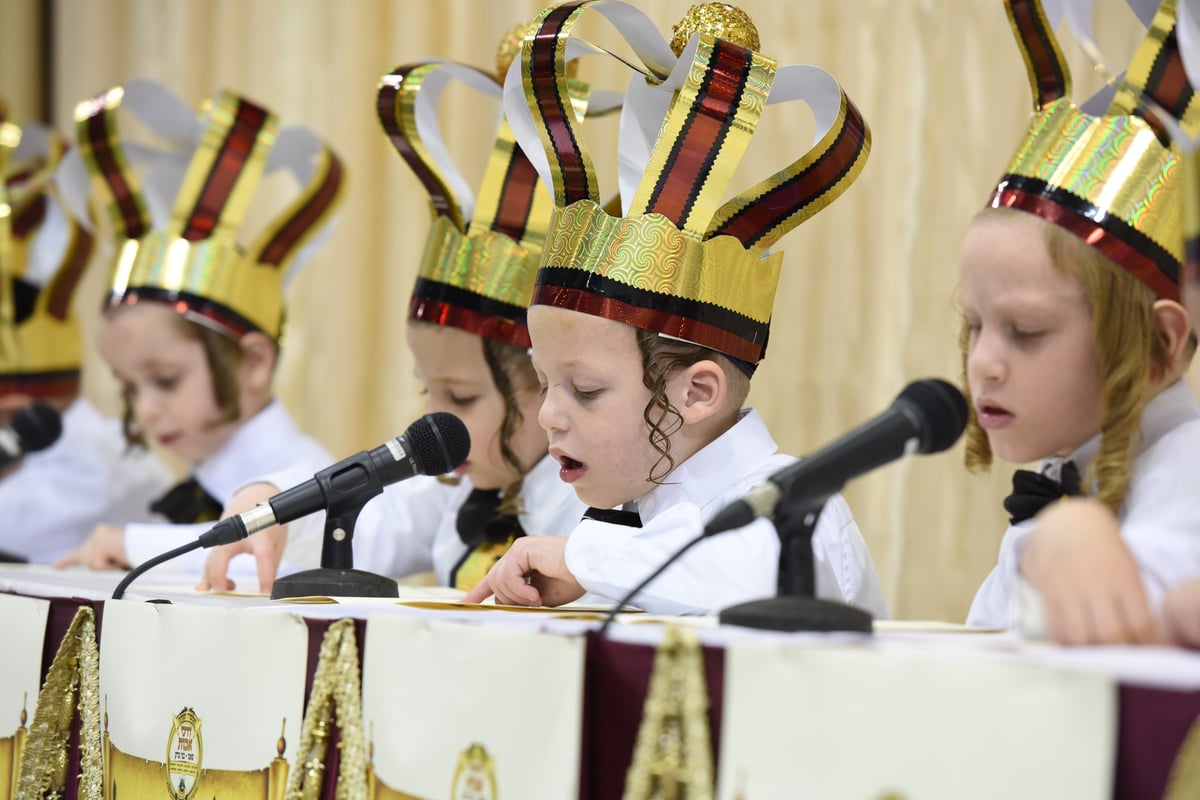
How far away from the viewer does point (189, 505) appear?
2168 mm

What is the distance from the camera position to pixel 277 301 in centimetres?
225

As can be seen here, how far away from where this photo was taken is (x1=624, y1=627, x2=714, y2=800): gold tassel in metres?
0.79

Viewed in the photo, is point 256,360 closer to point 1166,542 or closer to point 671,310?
point 671,310

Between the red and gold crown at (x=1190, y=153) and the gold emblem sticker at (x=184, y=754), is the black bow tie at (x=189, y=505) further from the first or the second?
the red and gold crown at (x=1190, y=153)

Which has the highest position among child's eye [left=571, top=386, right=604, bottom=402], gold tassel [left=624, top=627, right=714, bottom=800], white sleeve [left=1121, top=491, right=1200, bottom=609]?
child's eye [left=571, top=386, right=604, bottom=402]

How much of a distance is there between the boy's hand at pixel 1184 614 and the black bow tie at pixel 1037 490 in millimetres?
383

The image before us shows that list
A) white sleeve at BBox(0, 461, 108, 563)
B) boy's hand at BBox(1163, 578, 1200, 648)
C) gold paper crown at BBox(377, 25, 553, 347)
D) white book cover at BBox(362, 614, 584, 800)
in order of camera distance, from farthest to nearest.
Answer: white sleeve at BBox(0, 461, 108, 563) → gold paper crown at BBox(377, 25, 553, 347) → white book cover at BBox(362, 614, 584, 800) → boy's hand at BBox(1163, 578, 1200, 648)

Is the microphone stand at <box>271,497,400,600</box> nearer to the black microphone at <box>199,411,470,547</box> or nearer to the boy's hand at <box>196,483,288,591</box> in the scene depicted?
the black microphone at <box>199,411,470,547</box>

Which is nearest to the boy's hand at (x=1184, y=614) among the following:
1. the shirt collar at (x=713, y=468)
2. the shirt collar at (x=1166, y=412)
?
the shirt collar at (x=1166, y=412)

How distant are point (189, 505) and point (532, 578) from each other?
1089mm

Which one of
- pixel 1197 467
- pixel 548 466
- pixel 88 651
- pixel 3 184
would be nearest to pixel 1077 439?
pixel 1197 467

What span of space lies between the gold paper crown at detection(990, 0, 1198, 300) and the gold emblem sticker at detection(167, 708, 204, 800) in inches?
31.1

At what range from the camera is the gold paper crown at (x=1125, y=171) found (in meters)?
1.09

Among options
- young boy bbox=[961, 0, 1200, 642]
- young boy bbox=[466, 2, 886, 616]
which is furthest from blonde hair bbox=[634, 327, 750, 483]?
young boy bbox=[961, 0, 1200, 642]
